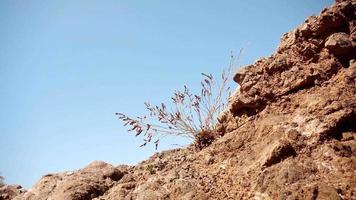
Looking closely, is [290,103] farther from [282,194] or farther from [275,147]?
[282,194]

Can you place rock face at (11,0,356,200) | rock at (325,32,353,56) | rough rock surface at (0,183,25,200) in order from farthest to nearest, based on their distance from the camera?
rough rock surface at (0,183,25,200)
rock at (325,32,353,56)
rock face at (11,0,356,200)

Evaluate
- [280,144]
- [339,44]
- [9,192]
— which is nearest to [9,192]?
[9,192]

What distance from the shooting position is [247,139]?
12.2ft

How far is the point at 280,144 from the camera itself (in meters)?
3.10

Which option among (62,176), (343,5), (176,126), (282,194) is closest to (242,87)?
(176,126)

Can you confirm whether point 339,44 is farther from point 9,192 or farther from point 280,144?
point 9,192

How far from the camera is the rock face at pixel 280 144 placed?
279 centimetres

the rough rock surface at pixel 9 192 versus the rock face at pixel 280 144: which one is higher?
the rough rock surface at pixel 9 192

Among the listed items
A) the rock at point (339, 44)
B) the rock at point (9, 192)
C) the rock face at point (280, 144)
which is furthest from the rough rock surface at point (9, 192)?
the rock at point (339, 44)

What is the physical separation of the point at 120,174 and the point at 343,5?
4.03 m

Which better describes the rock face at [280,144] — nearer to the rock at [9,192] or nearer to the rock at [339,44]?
the rock at [339,44]

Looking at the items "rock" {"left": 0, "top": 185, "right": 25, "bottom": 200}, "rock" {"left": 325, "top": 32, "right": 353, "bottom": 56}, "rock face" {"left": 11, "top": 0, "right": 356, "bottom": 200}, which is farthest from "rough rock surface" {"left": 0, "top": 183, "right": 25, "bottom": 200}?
"rock" {"left": 325, "top": 32, "right": 353, "bottom": 56}

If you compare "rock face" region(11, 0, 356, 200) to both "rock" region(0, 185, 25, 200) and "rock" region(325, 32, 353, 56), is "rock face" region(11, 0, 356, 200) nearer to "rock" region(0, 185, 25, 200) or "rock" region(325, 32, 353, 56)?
"rock" region(325, 32, 353, 56)

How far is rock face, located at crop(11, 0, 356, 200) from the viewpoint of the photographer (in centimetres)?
279
